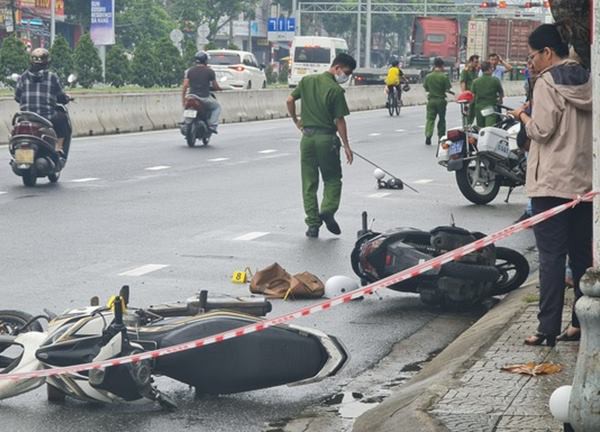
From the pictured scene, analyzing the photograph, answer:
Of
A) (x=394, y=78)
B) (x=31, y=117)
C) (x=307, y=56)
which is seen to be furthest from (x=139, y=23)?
(x=31, y=117)

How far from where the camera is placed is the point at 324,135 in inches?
615

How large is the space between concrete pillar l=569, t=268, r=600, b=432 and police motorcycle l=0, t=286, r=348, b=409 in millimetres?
2264

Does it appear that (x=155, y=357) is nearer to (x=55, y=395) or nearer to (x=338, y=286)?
(x=55, y=395)

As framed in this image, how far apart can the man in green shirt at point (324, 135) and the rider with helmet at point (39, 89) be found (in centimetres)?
510

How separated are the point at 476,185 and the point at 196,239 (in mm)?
5732

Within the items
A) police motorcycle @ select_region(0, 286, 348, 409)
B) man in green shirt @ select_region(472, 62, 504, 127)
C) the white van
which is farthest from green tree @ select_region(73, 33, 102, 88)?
police motorcycle @ select_region(0, 286, 348, 409)

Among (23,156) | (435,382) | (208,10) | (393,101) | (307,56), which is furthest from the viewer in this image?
(208,10)

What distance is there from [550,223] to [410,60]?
7171 centimetres

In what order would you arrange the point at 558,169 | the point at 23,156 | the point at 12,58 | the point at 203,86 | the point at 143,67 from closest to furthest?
the point at 558,169 < the point at 23,156 < the point at 203,86 < the point at 12,58 < the point at 143,67

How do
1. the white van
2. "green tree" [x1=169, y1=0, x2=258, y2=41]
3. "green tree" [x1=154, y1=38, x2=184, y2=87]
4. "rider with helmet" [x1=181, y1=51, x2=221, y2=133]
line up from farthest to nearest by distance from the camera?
1. "green tree" [x1=169, y1=0, x2=258, y2=41]
2. the white van
3. "green tree" [x1=154, y1=38, x2=184, y2=87]
4. "rider with helmet" [x1=181, y1=51, x2=221, y2=133]

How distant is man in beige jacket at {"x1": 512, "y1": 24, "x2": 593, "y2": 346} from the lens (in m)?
8.45

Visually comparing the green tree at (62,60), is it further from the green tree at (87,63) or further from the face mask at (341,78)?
the face mask at (341,78)

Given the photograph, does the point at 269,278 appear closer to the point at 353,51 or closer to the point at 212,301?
the point at 212,301

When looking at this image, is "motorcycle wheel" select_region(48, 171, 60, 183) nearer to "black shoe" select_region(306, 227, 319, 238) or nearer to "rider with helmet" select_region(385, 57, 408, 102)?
"black shoe" select_region(306, 227, 319, 238)
